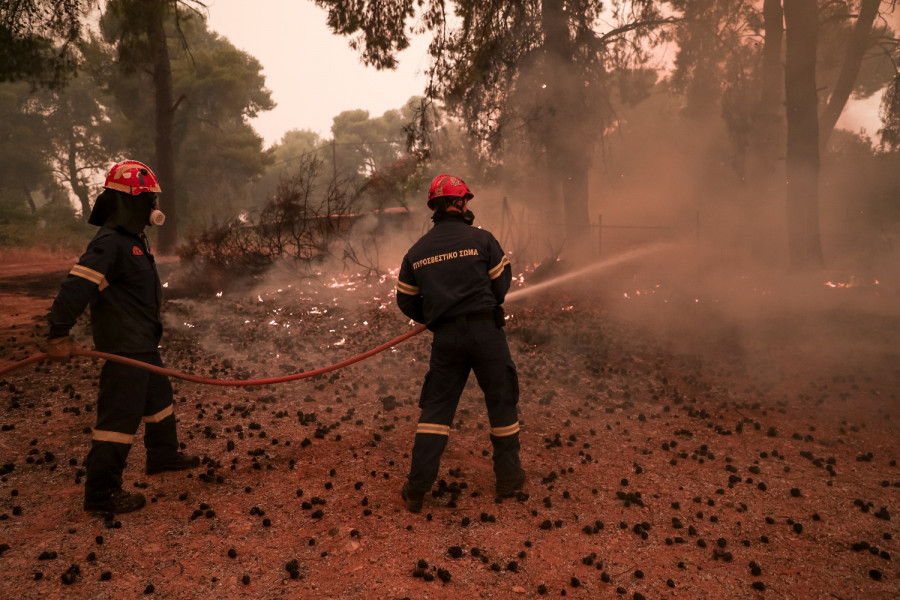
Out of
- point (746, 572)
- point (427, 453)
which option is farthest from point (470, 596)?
point (746, 572)

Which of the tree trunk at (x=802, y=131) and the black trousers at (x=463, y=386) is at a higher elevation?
the tree trunk at (x=802, y=131)

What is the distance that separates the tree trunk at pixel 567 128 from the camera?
40.3 feet

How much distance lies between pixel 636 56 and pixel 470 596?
47.6ft

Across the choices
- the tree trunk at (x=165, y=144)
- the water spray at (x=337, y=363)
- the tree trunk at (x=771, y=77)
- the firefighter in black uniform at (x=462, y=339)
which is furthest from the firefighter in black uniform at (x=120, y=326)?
the tree trunk at (x=165, y=144)

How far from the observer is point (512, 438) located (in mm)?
4613

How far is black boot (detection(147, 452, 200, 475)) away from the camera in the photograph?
16.0 ft

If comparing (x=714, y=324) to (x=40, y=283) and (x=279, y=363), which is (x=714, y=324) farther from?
(x=40, y=283)

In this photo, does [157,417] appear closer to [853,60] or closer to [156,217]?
[156,217]

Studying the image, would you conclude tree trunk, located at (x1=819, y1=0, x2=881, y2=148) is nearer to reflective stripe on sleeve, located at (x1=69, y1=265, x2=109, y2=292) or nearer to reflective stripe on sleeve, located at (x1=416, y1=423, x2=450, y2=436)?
reflective stripe on sleeve, located at (x1=416, y1=423, x2=450, y2=436)

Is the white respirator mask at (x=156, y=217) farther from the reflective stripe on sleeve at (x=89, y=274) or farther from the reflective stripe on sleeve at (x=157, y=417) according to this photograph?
the reflective stripe on sleeve at (x=157, y=417)

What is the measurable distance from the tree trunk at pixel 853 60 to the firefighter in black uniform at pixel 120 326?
55.7 ft

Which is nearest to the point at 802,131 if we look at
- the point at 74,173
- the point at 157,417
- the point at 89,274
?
the point at 157,417

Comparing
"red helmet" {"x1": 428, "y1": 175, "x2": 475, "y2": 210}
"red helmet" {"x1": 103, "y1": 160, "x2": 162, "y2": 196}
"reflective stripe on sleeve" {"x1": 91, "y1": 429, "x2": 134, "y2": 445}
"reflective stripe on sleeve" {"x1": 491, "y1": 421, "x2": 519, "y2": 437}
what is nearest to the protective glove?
"reflective stripe on sleeve" {"x1": 91, "y1": 429, "x2": 134, "y2": 445}

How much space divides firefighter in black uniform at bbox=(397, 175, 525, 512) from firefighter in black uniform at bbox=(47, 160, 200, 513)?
6.45 feet
